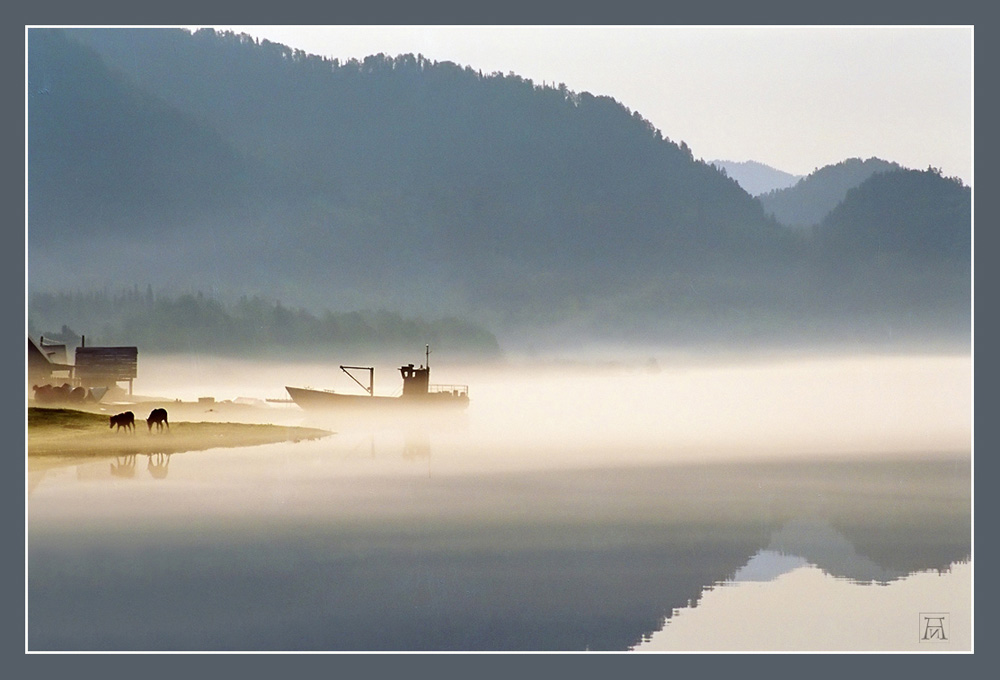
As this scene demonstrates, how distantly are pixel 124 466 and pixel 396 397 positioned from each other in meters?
2.48

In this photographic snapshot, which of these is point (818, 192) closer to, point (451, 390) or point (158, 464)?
point (451, 390)

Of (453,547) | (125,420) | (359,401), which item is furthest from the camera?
(359,401)

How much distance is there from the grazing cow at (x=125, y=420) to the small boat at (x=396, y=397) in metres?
1.41

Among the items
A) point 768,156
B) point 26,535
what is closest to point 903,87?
point 768,156

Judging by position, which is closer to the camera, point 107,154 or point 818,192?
point 107,154

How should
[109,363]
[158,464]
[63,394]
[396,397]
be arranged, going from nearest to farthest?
[158,464]
[63,394]
[109,363]
[396,397]

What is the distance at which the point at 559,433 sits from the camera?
13.3 m

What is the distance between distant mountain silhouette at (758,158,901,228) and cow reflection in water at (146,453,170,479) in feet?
19.1

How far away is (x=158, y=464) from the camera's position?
12648 millimetres

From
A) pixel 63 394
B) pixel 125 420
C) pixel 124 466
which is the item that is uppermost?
pixel 63 394

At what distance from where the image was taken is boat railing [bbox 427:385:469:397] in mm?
13258

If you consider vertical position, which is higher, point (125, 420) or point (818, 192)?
point (818, 192)

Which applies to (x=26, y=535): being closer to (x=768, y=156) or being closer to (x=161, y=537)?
(x=161, y=537)

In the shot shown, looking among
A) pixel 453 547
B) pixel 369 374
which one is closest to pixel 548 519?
pixel 453 547
